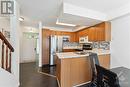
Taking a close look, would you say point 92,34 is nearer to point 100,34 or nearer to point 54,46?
point 100,34

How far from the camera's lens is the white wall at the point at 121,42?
9.98 feet

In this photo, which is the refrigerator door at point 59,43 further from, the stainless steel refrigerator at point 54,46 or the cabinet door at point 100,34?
the cabinet door at point 100,34

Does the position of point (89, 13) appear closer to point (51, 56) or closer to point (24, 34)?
point (51, 56)

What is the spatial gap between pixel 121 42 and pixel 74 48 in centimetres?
347

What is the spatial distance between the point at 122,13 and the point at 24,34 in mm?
5599

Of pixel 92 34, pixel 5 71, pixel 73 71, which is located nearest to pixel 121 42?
pixel 92 34

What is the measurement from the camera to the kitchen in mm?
2672

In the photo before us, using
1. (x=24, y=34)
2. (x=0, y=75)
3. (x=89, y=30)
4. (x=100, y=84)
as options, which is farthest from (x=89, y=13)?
(x=24, y=34)

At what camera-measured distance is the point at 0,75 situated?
1.62 m

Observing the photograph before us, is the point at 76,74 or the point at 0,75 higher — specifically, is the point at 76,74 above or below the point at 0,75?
below

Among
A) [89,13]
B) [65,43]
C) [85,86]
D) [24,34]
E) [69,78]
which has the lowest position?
[85,86]

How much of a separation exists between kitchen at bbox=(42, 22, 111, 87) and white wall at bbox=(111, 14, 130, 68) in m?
0.19

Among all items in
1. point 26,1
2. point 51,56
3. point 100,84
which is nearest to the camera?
point 100,84

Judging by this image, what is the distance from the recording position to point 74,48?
6.48 m
